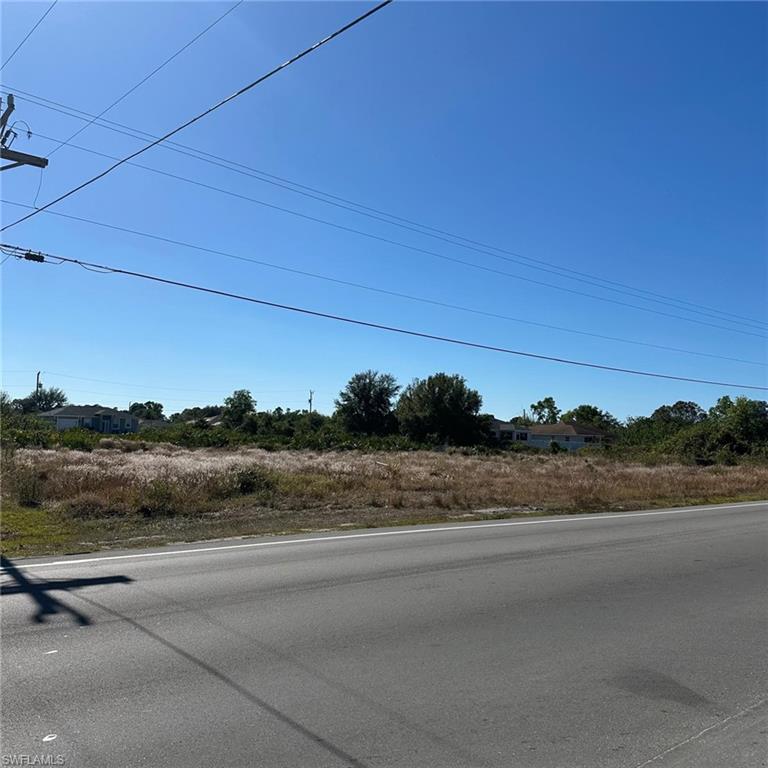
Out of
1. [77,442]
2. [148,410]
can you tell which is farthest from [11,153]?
[148,410]

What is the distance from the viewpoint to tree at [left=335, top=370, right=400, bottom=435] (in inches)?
3698

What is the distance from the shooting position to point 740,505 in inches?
944

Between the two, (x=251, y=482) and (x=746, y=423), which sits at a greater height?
(x=746, y=423)

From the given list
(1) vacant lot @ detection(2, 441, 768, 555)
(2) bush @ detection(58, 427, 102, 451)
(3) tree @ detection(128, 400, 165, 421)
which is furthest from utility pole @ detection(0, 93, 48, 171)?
(3) tree @ detection(128, 400, 165, 421)

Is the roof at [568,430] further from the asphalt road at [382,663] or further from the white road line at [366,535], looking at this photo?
the asphalt road at [382,663]

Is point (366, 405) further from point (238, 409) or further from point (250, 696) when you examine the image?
point (250, 696)

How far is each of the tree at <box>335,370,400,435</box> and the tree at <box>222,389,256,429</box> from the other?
565 inches

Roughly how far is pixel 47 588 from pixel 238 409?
10315 centimetres

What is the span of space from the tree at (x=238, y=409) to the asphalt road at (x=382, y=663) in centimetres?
8652

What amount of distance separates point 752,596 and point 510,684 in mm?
4928

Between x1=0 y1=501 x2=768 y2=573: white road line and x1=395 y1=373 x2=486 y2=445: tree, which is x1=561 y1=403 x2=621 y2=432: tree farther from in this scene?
x1=0 y1=501 x2=768 y2=573: white road line

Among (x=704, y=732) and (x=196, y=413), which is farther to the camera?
(x=196, y=413)

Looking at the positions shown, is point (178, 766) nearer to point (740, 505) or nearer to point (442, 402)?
point (740, 505)

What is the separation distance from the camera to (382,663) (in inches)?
228
